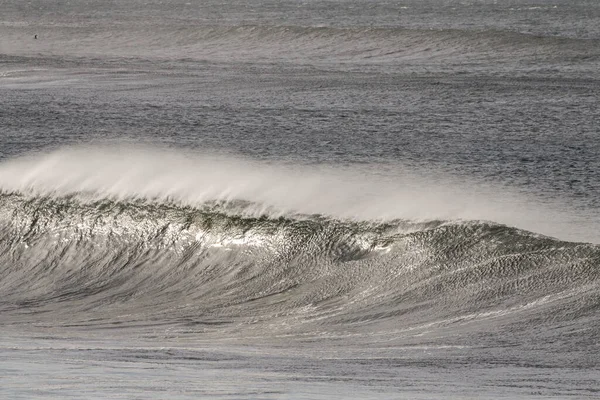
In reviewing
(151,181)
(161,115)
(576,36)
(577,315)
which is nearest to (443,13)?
(576,36)

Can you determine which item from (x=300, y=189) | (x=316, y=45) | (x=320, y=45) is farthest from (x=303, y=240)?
(x=316, y=45)

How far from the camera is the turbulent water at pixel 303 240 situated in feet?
30.9

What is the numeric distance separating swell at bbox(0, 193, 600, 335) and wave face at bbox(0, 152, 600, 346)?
0.02m

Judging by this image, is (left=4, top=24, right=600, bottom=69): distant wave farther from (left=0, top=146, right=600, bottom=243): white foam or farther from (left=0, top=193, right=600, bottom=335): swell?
(left=0, top=193, right=600, bottom=335): swell

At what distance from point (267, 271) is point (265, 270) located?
0.18 feet

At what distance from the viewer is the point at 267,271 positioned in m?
14.5

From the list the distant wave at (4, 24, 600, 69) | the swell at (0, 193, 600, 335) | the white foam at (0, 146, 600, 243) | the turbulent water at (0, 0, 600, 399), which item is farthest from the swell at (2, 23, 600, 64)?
the swell at (0, 193, 600, 335)

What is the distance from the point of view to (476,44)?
1893 inches

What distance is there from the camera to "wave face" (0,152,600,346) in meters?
12.2

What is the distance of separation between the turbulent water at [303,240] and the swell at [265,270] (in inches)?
1.4

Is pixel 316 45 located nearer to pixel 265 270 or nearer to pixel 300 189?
pixel 300 189

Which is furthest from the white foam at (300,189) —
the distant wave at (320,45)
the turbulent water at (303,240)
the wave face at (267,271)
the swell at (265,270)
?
the distant wave at (320,45)

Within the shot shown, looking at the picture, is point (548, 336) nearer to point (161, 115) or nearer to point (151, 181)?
point (151, 181)

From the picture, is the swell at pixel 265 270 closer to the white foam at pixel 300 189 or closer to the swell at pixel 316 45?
the white foam at pixel 300 189
